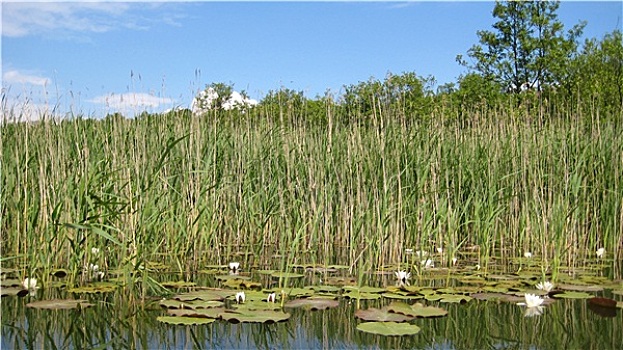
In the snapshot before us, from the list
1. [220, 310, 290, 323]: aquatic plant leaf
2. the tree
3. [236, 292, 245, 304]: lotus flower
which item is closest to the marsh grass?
[236, 292, 245, 304]: lotus flower

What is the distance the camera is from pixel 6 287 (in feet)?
11.4

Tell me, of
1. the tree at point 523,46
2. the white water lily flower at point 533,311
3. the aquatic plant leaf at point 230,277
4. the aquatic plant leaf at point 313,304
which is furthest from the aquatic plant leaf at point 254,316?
the tree at point 523,46

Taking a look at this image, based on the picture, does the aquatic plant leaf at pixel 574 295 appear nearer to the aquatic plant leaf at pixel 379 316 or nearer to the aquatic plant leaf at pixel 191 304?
the aquatic plant leaf at pixel 379 316

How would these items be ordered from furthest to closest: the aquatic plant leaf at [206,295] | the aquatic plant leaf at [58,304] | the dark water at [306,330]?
the aquatic plant leaf at [206,295], the aquatic plant leaf at [58,304], the dark water at [306,330]

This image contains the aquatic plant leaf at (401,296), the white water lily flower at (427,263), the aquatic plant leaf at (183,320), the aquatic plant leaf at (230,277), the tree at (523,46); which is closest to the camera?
the aquatic plant leaf at (183,320)

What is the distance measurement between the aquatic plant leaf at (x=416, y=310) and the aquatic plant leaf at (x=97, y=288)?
1.55 metres

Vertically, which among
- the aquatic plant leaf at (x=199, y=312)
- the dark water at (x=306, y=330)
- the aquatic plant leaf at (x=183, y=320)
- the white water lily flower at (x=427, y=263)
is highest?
the white water lily flower at (x=427, y=263)

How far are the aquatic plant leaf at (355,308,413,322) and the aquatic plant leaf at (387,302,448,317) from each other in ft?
0.12

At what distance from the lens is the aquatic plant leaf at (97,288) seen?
10.9ft

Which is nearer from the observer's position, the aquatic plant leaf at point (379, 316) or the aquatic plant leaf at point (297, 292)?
the aquatic plant leaf at point (379, 316)

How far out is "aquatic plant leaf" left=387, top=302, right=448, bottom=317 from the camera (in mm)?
2871

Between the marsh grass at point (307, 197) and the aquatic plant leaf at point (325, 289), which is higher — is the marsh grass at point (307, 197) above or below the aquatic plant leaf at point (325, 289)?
above

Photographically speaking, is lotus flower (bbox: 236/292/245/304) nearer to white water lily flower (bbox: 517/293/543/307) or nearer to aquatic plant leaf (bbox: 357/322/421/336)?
aquatic plant leaf (bbox: 357/322/421/336)

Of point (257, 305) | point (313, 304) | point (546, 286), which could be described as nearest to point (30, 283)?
point (257, 305)
